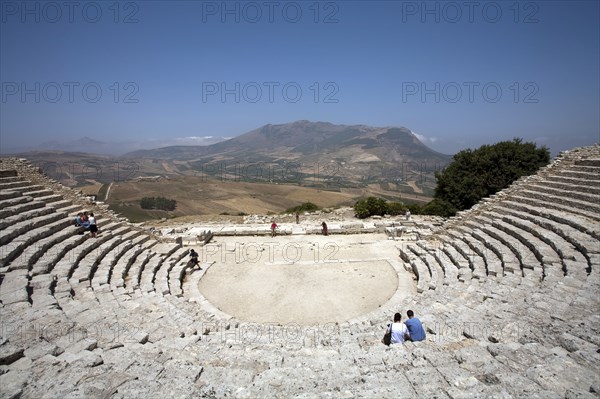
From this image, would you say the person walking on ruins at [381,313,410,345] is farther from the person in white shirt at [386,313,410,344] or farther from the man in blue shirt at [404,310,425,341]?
the man in blue shirt at [404,310,425,341]

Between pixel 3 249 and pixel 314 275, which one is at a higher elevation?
pixel 3 249

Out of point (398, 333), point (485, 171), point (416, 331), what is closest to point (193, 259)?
point (398, 333)

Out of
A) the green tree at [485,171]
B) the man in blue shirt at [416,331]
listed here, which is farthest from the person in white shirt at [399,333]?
the green tree at [485,171]

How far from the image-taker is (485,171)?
24.7 metres

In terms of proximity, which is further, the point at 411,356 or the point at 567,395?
the point at 411,356

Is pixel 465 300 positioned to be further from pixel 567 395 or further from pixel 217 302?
pixel 217 302

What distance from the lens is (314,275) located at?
14.5 metres

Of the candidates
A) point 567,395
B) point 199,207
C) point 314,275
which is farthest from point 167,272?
point 199,207

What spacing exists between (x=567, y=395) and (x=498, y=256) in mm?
9478

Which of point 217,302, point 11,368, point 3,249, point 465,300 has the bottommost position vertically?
point 217,302

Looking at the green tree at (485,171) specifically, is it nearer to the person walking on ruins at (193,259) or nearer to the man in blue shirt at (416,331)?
the person walking on ruins at (193,259)

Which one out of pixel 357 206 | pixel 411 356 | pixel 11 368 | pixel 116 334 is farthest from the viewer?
pixel 357 206

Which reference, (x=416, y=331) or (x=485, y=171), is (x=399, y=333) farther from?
(x=485, y=171)

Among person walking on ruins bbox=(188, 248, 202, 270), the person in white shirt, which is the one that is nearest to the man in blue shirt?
the person in white shirt
